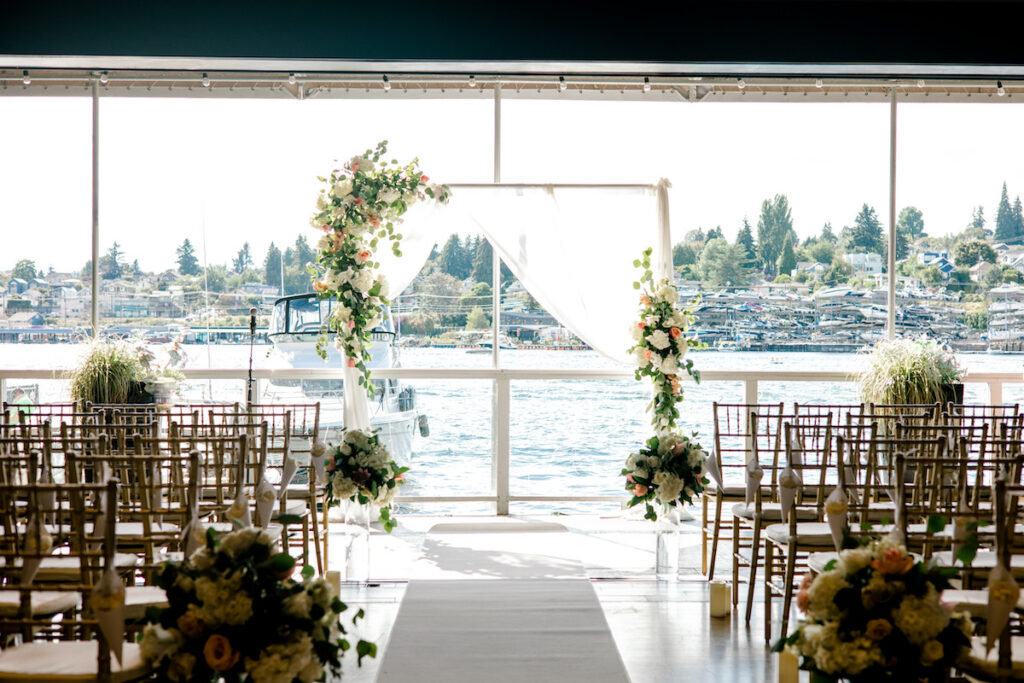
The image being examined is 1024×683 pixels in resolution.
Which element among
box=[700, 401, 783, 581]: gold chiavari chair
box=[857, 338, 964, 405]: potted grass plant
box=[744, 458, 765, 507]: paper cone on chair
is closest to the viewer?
box=[744, 458, 765, 507]: paper cone on chair

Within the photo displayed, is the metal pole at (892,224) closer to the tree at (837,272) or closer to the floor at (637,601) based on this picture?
the tree at (837,272)

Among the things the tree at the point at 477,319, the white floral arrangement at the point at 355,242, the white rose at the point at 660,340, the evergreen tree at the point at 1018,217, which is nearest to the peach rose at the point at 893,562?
the white rose at the point at 660,340

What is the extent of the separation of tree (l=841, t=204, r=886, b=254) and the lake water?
942 millimetres

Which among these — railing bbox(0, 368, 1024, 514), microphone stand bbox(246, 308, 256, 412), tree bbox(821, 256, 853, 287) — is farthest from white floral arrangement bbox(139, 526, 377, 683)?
tree bbox(821, 256, 853, 287)

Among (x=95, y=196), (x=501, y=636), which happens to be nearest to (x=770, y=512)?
(x=501, y=636)

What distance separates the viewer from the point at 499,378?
23.2 ft

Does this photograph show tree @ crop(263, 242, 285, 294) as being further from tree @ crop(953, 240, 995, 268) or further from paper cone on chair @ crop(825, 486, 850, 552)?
tree @ crop(953, 240, 995, 268)

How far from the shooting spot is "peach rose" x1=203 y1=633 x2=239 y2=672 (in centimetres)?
202

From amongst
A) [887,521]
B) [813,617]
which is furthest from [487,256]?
[813,617]

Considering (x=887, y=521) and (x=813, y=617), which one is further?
(x=887, y=521)

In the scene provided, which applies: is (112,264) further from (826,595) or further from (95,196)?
(826,595)

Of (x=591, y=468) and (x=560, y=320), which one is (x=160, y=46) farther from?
(x=591, y=468)

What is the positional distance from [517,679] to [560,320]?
14.0ft

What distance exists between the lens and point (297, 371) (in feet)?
22.9
